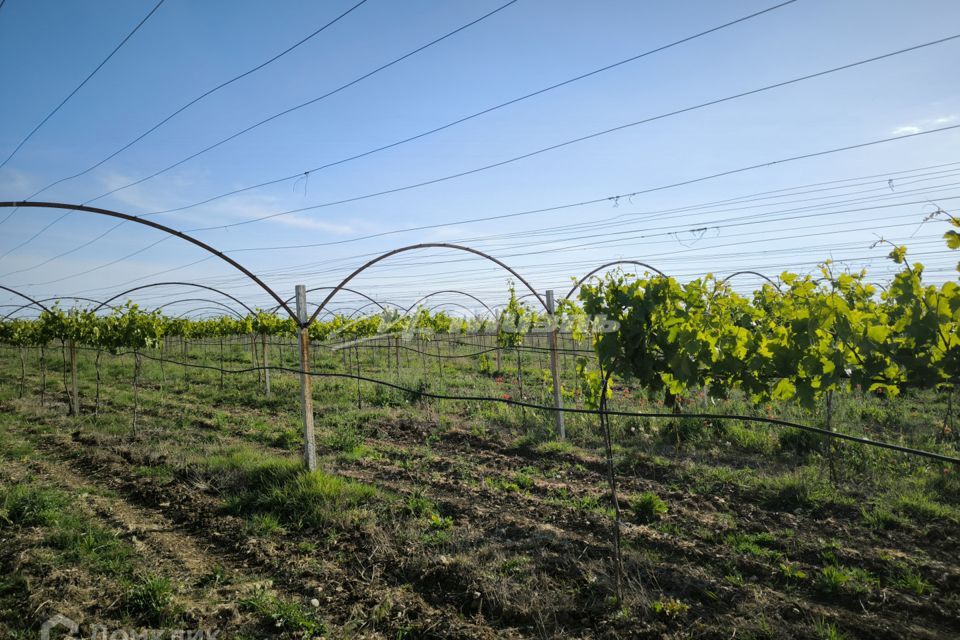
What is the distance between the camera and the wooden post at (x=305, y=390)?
652 centimetres

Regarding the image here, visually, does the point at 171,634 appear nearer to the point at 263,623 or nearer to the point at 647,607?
the point at 263,623

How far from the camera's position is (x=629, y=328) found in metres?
4.20

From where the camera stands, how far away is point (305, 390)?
6.63 m

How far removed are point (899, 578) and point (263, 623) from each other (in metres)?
4.92

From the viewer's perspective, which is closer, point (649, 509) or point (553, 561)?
point (553, 561)

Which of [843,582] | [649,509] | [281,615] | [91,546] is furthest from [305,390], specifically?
[843,582]

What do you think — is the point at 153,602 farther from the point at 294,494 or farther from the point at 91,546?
A: the point at 294,494

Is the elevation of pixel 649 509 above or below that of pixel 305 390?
below

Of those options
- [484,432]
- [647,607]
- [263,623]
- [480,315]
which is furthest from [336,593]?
[480,315]

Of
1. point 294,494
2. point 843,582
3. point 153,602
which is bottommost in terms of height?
point 843,582

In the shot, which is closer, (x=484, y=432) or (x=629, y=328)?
(x=629, y=328)

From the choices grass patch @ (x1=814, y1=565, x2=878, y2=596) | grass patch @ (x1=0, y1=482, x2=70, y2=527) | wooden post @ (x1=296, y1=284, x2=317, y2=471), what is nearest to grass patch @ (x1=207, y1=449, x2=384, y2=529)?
wooden post @ (x1=296, y1=284, x2=317, y2=471)

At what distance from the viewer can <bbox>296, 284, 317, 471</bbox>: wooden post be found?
6.52m

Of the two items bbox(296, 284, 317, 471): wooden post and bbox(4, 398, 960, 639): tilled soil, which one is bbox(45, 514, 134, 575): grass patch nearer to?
bbox(4, 398, 960, 639): tilled soil
